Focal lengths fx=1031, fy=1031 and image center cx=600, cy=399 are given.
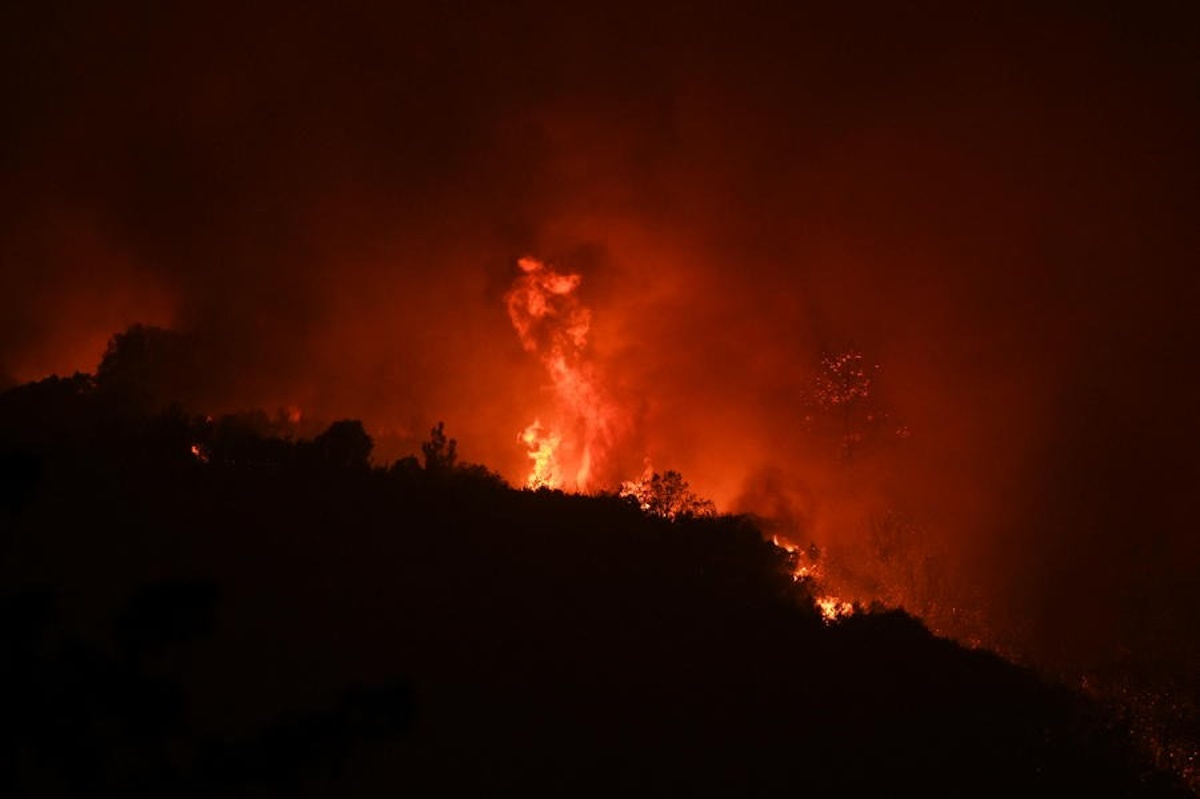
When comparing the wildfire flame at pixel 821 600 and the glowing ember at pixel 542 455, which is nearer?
the wildfire flame at pixel 821 600

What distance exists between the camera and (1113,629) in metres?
55.5

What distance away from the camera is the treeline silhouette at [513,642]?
25609mm

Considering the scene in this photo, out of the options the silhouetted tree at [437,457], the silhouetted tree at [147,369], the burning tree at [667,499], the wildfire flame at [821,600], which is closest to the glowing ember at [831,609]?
the wildfire flame at [821,600]

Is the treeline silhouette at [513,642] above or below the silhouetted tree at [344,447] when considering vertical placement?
below

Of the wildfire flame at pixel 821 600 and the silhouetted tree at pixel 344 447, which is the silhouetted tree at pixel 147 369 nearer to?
the silhouetted tree at pixel 344 447

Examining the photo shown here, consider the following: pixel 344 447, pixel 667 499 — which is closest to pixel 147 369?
pixel 344 447

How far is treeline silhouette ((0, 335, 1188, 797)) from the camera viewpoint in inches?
1008

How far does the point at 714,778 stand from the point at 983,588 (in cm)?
4039

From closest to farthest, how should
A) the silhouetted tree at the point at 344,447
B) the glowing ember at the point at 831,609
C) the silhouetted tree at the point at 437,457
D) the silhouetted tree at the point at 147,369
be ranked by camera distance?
the glowing ember at the point at 831,609, the silhouetted tree at the point at 344,447, the silhouetted tree at the point at 437,457, the silhouetted tree at the point at 147,369

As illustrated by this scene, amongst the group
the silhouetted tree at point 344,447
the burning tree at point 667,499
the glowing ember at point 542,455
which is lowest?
the silhouetted tree at point 344,447

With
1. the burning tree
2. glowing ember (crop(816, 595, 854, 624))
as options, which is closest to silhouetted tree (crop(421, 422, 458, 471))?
the burning tree

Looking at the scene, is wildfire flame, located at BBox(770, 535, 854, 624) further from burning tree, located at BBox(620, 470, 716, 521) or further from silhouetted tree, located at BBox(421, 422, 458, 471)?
silhouetted tree, located at BBox(421, 422, 458, 471)

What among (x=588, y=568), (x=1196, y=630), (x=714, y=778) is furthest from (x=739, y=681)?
(x=1196, y=630)

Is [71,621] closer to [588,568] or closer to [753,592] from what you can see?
[588,568]
